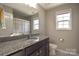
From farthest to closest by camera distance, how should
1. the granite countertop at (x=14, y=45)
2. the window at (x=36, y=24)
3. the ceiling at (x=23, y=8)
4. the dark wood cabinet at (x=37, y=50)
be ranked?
the window at (x=36, y=24) → the ceiling at (x=23, y=8) → the dark wood cabinet at (x=37, y=50) → the granite countertop at (x=14, y=45)

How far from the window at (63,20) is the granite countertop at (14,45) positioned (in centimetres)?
30

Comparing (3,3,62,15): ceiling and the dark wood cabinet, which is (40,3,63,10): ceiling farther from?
the dark wood cabinet

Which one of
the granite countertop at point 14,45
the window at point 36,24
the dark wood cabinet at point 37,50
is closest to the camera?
the granite countertop at point 14,45

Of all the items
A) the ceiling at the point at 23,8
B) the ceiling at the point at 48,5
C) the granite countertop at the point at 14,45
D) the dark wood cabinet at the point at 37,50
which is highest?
the ceiling at the point at 48,5

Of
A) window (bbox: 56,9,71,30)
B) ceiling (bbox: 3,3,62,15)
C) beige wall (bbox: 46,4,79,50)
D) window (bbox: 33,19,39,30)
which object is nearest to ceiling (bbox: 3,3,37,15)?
ceiling (bbox: 3,3,62,15)

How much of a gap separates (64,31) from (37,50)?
1.56 feet

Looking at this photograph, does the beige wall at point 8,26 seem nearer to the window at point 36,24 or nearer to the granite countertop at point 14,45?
the granite countertop at point 14,45

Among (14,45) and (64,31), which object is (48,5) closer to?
(64,31)

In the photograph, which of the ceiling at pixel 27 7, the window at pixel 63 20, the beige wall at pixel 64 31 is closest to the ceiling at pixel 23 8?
the ceiling at pixel 27 7

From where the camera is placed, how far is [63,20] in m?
1.34

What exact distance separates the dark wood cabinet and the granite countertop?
0.04 m

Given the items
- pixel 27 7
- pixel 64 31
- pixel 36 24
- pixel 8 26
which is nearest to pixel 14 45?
pixel 8 26

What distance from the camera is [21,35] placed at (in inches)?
50.8

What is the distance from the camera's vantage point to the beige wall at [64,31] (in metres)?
1.30
